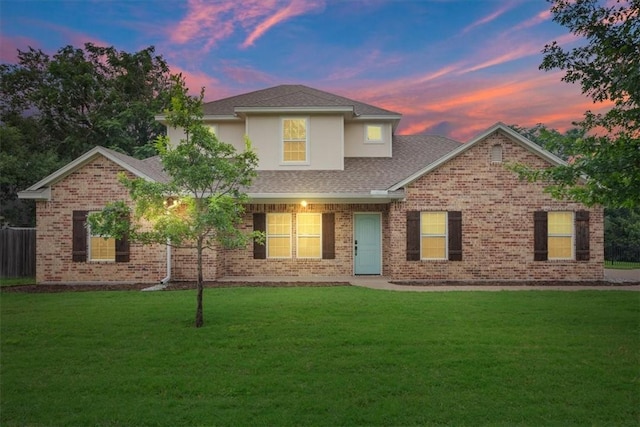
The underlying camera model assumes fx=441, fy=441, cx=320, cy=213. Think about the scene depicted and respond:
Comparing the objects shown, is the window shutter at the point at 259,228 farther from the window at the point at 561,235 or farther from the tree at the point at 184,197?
the window at the point at 561,235

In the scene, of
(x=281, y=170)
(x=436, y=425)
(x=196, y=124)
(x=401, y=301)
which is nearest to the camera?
(x=436, y=425)

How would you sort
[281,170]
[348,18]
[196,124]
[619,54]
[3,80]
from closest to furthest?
[619,54] < [196,124] < [348,18] < [281,170] < [3,80]

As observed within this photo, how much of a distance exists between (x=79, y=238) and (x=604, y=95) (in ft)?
48.5

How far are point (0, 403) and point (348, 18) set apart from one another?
13.5m

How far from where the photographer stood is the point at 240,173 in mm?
8812

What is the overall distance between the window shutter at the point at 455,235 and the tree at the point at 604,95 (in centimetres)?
589

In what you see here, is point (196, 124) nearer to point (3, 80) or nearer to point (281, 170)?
point (281, 170)

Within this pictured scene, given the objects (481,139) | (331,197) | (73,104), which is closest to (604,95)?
(481,139)

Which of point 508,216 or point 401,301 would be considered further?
point 508,216

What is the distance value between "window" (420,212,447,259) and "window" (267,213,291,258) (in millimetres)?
4674

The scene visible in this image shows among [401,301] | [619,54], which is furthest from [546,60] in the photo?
[401,301]

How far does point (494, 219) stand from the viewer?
14.5m

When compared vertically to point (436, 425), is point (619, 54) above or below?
above

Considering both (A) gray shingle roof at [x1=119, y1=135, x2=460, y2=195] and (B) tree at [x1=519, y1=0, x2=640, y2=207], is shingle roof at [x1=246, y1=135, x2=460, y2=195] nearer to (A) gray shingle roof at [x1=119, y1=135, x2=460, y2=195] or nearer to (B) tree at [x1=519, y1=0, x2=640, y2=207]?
(A) gray shingle roof at [x1=119, y1=135, x2=460, y2=195]
